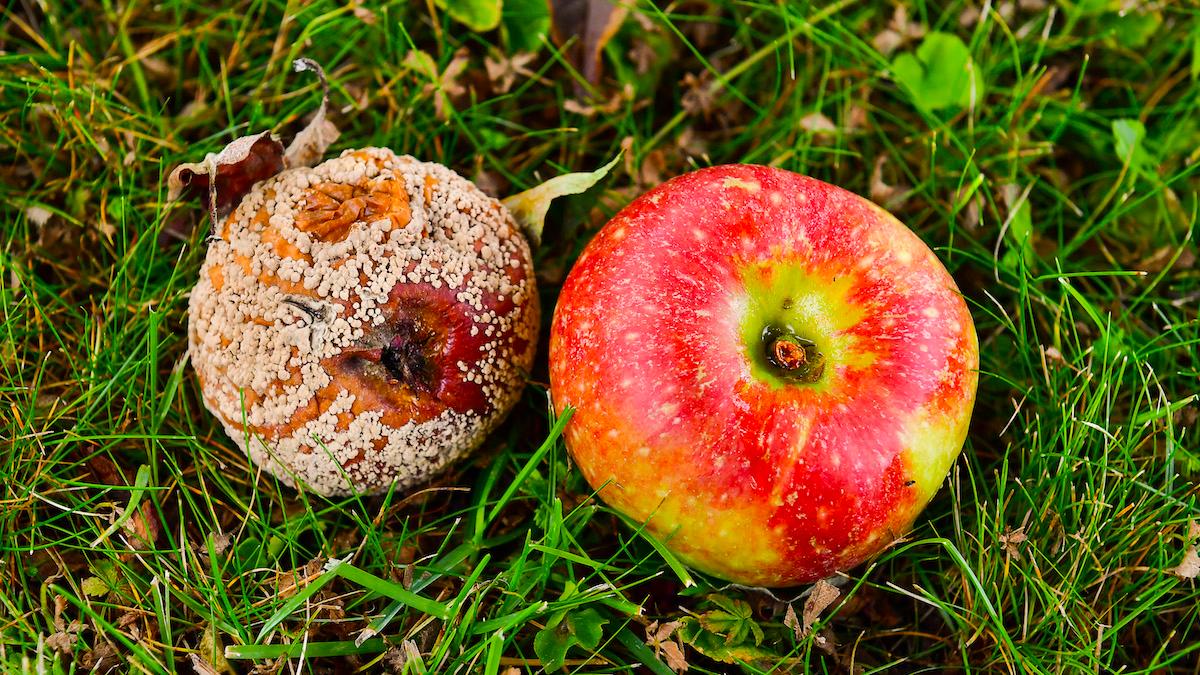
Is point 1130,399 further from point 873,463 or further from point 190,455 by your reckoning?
point 190,455

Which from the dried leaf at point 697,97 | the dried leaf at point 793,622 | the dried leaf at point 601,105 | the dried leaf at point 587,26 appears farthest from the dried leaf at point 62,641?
the dried leaf at point 697,97

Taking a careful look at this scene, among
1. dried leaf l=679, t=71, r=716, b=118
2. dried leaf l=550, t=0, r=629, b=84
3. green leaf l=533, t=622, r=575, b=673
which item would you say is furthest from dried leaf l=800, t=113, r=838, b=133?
green leaf l=533, t=622, r=575, b=673

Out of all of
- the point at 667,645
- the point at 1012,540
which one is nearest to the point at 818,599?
the point at 667,645

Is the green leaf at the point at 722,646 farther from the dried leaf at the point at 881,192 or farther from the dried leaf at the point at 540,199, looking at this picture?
the dried leaf at the point at 881,192

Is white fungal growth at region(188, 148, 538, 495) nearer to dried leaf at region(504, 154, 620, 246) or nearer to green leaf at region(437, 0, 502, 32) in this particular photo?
dried leaf at region(504, 154, 620, 246)

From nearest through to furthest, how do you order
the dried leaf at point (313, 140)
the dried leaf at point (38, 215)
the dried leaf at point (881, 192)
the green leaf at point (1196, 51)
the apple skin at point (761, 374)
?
the apple skin at point (761, 374) → the dried leaf at point (313, 140) → the dried leaf at point (38, 215) → the dried leaf at point (881, 192) → the green leaf at point (1196, 51)

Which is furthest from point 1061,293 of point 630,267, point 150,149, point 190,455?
point 150,149
